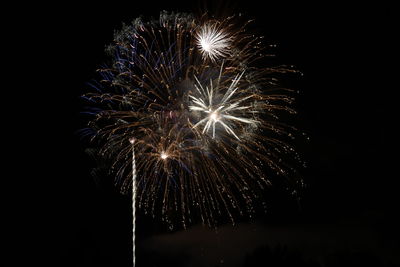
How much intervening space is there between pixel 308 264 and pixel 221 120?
1805 cm

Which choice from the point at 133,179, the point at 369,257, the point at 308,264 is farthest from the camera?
the point at 308,264

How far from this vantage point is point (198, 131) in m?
11.7

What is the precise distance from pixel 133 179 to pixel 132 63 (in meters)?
3.74

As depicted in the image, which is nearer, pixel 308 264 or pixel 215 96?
pixel 215 96

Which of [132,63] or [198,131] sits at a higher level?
[132,63]

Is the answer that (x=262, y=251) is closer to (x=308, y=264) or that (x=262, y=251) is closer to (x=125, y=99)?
(x=308, y=264)

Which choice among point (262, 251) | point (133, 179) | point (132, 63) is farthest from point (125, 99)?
point (262, 251)

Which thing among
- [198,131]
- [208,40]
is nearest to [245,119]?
[198,131]

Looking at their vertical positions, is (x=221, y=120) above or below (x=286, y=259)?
above

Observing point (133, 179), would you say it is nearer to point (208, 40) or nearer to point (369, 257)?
point (208, 40)

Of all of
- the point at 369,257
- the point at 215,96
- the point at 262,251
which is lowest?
the point at 369,257

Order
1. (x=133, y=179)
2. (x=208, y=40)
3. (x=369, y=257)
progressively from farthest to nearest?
1. (x=369, y=257)
2. (x=133, y=179)
3. (x=208, y=40)

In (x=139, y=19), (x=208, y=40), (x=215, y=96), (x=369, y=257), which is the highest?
(x=139, y=19)

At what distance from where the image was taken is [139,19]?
37.2ft
